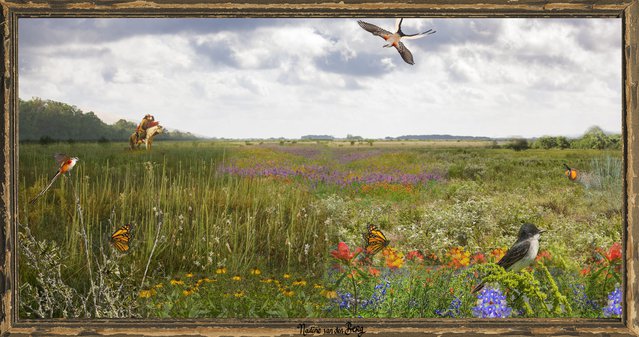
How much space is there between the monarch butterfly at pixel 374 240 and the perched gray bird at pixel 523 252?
761 millimetres

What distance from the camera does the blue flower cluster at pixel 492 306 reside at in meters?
3.95

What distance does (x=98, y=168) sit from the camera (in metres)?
4.45

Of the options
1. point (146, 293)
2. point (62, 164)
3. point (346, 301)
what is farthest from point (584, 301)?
point (62, 164)

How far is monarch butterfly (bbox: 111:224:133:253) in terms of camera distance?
4312mm

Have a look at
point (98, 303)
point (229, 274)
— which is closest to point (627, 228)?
point (229, 274)

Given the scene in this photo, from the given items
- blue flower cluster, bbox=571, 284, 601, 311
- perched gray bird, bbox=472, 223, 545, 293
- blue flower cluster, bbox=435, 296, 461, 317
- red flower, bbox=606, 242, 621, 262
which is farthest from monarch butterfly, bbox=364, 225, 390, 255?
red flower, bbox=606, 242, 621, 262

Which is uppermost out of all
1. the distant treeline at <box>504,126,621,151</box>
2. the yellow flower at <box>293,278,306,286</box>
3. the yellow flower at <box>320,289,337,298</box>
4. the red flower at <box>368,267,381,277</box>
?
the distant treeline at <box>504,126,621,151</box>

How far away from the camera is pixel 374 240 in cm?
433

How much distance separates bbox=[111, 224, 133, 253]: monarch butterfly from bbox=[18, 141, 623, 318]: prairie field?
6 centimetres

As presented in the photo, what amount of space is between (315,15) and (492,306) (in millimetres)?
2410

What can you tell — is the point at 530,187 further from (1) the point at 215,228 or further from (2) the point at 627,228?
(1) the point at 215,228

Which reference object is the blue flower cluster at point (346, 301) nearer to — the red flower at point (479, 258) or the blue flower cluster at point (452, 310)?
the blue flower cluster at point (452, 310)

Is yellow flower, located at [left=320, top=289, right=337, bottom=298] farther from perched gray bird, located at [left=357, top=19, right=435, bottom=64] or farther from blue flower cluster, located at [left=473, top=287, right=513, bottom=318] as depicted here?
perched gray bird, located at [left=357, top=19, right=435, bottom=64]

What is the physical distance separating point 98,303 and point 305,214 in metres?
1.75
